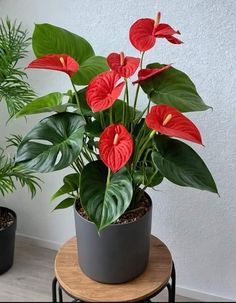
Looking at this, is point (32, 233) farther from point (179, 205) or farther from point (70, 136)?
point (70, 136)

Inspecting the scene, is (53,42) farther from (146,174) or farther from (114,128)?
(146,174)

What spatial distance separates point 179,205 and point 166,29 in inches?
29.4

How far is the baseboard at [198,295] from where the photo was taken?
5.62 feet

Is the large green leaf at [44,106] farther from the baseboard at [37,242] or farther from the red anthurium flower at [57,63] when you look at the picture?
the baseboard at [37,242]

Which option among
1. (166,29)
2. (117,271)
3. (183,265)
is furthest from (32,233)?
(166,29)

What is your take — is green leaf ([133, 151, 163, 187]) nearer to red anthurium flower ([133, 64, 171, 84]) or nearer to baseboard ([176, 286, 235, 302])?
red anthurium flower ([133, 64, 171, 84])

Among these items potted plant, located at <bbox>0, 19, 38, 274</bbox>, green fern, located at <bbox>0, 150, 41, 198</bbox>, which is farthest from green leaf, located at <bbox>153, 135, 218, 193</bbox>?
green fern, located at <bbox>0, 150, 41, 198</bbox>

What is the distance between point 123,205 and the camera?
1007 millimetres

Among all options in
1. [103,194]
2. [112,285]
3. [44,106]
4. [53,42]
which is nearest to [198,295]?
[112,285]

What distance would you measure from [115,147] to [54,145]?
163 millimetres

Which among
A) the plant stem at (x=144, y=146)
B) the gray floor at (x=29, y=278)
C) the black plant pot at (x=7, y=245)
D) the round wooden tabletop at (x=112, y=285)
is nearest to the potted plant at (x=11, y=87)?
the black plant pot at (x=7, y=245)

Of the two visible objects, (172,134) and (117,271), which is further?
(117,271)

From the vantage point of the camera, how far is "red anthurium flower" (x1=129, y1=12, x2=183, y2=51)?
1043 mm

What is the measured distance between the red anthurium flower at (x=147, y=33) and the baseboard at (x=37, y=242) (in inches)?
46.6
